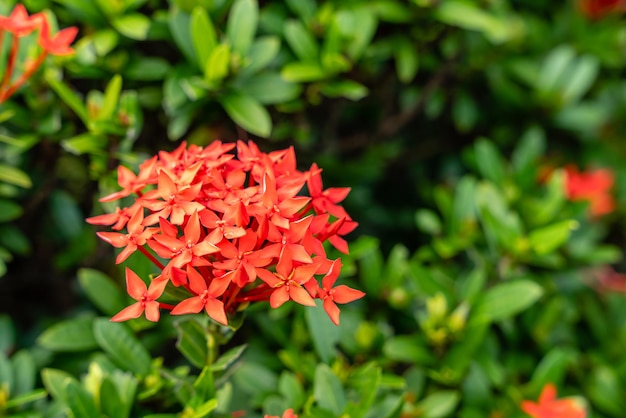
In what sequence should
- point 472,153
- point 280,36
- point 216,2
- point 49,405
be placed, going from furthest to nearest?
point 472,153
point 280,36
point 216,2
point 49,405

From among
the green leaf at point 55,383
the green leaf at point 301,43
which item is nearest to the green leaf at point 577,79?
the green leaf at point 301,43

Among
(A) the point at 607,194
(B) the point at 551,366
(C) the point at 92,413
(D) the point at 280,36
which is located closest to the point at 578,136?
(A) the point at 607,194

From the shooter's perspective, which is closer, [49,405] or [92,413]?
[92,413]

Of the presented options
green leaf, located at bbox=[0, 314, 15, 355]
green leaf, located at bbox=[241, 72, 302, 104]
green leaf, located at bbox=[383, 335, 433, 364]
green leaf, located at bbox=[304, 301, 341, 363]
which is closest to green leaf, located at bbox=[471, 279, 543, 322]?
green leaf, located at bbox=[383, 335, 433, 364]

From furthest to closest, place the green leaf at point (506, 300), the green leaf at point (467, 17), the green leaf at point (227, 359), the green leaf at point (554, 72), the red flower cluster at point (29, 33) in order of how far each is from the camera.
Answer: the green leaf at point (554, 72), the green leaf at point (467, 17), the green leaf at point (506, 300), the red flower cluster at point (29, 33), the green leaf at point (227, 359)

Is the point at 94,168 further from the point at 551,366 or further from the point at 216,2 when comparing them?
the point at 551,366

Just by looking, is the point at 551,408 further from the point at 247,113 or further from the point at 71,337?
the point at 71,337

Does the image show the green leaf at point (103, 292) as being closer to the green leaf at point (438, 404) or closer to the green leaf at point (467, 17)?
the green leaf at point (438, 404)

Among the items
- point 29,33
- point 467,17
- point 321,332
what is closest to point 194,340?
point 321,332
